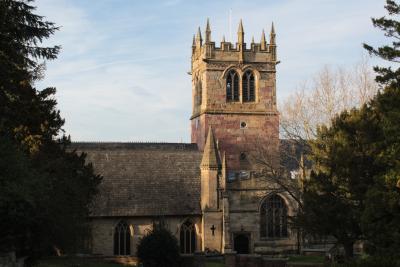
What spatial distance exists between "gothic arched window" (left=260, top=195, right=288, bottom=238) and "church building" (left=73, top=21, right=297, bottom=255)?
0.07m

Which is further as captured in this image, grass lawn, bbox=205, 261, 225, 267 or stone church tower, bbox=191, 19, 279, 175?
stone church tower, bbox=191, 19, 279, 175

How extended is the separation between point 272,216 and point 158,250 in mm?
Answer: 10974

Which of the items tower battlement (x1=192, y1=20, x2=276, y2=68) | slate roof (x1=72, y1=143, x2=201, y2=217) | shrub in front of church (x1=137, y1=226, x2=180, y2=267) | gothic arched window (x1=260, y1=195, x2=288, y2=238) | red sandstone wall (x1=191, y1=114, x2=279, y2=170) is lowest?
shrub in front of church (x1=137, y1=226, x2=180, y2=267)

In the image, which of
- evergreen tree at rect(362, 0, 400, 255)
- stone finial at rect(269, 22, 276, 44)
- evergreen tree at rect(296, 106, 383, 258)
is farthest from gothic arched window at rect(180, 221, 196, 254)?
evergreen tree at rect(362, 0, 400, 255)

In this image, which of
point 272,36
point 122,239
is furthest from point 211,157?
point 272,36

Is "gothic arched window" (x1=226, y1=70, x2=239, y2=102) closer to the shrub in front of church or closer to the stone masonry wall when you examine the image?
the stone masonry wall

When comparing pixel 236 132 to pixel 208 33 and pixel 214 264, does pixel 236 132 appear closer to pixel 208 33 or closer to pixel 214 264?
pixel 208 33

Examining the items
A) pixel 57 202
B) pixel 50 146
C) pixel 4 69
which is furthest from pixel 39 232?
pixel 50 146

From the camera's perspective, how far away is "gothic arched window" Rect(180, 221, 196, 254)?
42.8m

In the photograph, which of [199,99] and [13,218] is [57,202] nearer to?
[13,218]

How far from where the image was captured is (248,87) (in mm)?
49781

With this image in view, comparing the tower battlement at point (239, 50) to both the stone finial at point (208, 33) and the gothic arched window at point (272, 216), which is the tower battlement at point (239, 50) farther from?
the gothic arched window at point (272, 216)

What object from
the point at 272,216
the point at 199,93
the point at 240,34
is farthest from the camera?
the point at 199,93

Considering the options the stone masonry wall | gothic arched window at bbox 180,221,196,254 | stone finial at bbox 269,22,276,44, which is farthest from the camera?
stone finial at bbox 269,22,276,44
